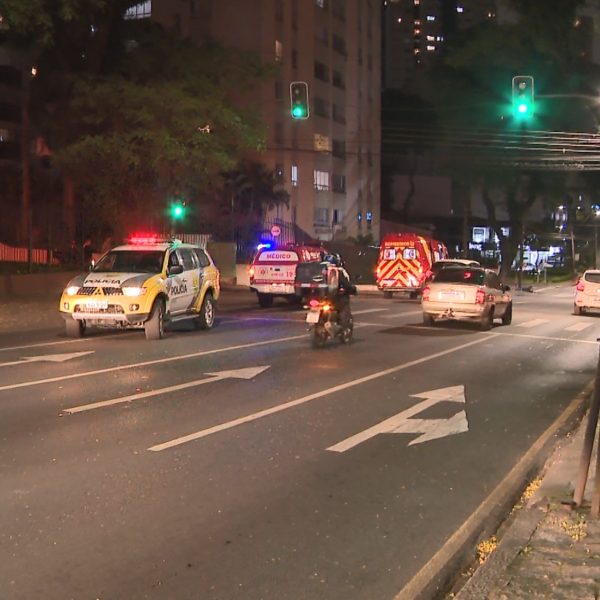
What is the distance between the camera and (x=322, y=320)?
47.2ft

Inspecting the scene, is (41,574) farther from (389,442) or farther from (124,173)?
(124,173)

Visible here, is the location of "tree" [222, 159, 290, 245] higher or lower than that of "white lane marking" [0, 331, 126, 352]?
higher

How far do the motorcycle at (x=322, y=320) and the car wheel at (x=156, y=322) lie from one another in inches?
113

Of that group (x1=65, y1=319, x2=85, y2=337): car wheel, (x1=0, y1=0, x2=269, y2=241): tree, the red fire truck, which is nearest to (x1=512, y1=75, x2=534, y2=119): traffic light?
(x1=0, y1=0, x2=269, y2=241): tree

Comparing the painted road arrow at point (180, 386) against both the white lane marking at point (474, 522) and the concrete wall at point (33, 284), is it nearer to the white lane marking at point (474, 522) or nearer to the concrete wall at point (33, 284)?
the white lane marking at point (474, 522)

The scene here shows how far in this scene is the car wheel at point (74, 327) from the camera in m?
15.1

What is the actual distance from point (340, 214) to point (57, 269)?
130 ft

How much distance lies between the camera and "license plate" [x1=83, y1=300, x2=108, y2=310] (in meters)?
14.4

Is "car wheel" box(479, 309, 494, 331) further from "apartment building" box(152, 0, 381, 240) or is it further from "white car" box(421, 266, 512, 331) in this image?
"apartment building" box(152, 0, 381, 240)

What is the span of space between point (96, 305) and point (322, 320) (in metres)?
4.14

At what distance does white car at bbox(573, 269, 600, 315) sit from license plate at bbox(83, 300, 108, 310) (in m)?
15.4

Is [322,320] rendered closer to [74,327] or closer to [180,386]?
[180,386]

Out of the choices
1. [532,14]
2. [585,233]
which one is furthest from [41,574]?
[585,233]

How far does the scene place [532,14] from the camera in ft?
133
